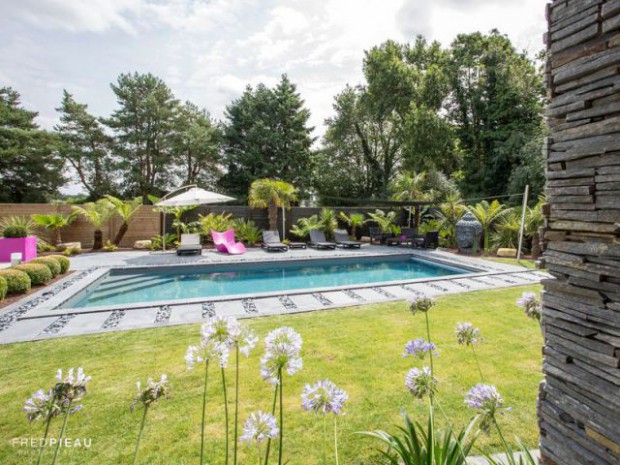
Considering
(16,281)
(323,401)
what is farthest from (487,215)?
(16,281)

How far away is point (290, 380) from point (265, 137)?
24.3m

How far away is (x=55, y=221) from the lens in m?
12.5

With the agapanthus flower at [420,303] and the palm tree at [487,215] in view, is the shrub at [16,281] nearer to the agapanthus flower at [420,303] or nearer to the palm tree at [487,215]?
the agapanthus flower at [420,303]

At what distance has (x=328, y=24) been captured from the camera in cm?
787

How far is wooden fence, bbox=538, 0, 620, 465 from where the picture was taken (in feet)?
5.03

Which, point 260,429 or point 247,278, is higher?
point 260,429

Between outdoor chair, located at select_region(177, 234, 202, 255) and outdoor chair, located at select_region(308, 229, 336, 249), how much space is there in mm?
5122

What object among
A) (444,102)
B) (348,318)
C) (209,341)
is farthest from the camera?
(444,102)

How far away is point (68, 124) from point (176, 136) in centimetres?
753

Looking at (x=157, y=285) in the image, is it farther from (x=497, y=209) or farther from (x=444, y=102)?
(x=444, y=102)

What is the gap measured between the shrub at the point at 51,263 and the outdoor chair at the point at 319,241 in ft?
A: 31.1

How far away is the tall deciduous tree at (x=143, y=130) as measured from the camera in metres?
24.2

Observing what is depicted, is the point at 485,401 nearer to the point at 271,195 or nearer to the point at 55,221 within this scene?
the point at 271,195

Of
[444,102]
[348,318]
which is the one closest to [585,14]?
[348,318]
